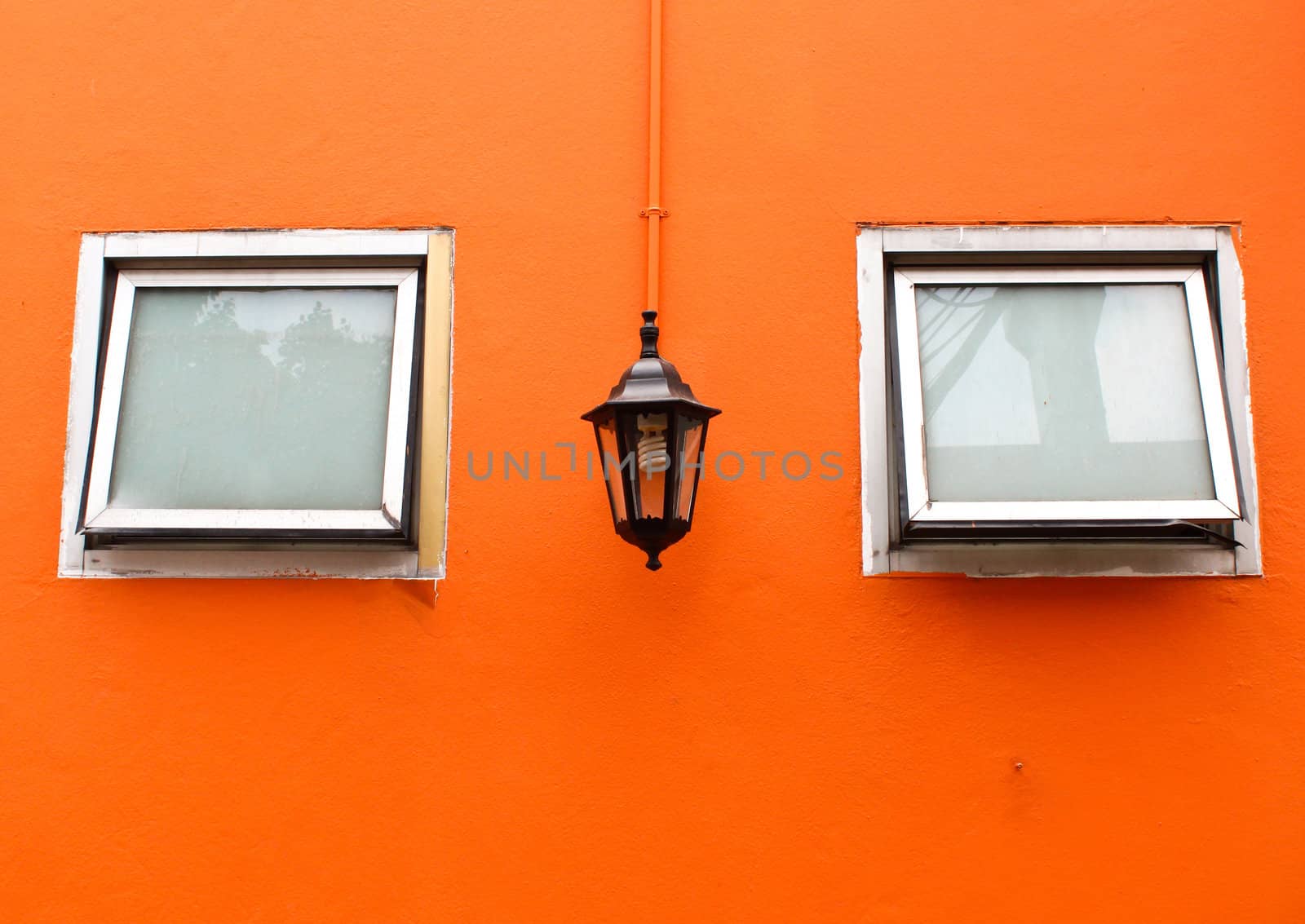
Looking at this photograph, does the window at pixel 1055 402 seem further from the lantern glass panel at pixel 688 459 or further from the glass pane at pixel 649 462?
the glass pane at pixel 649 462

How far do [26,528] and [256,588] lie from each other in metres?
0.72

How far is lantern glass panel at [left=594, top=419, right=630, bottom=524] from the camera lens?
7.58 feet

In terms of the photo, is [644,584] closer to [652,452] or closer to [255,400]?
[652,452]

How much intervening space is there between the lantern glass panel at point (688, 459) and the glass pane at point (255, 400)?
0.92 meters

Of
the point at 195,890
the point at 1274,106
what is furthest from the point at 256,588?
the point at 1274,106

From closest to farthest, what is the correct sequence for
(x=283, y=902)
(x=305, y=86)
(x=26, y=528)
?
(x=283, y=902) → (x=26, y=528) → (x=305, y=86)

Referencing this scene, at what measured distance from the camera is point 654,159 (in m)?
2.74

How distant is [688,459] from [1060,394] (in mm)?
1157

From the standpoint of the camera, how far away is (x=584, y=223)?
276cm

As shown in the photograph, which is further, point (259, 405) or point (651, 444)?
point (259, 405)

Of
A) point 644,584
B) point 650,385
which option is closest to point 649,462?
point 650,385

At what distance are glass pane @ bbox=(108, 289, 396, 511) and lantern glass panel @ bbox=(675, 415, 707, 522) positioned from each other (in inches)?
36.2

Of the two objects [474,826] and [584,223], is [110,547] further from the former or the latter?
[584,223]

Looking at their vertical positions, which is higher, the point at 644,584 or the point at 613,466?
the point at 613,466
